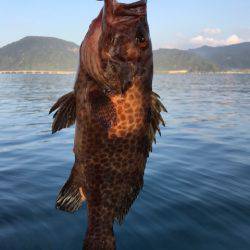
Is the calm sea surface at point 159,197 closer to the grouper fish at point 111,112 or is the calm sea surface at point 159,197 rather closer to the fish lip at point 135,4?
the grouper fish at point 111,112

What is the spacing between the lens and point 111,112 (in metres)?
4.26

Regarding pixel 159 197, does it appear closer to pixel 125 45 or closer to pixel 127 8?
pixel 125 45

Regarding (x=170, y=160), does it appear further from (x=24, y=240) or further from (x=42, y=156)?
(x=24, y=240)

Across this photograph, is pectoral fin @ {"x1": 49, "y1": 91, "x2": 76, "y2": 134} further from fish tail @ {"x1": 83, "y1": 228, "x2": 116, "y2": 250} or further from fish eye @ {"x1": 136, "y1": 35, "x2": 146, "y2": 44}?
fish tail @ {"x1": 83, "y1": 228, "x2": 116, "y2": 250}

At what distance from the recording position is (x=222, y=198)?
9.95m

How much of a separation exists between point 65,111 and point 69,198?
1147mm

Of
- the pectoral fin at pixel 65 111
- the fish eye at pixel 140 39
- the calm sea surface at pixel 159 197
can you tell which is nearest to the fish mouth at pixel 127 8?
the fish eye at pixel 140 39

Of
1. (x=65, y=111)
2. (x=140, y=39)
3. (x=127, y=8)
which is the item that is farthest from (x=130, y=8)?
(x=65, y=111)

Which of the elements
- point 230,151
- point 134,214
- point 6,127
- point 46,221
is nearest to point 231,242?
point 134,214

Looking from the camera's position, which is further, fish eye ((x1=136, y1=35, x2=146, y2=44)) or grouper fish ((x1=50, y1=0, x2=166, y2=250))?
fish eye ((x1=136, y1=35, x2=146, y2=44))

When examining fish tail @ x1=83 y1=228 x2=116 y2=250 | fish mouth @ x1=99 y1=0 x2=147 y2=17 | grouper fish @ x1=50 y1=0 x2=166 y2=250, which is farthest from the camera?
fish tail @ x1=83 y1=228 x2=116 y2=250

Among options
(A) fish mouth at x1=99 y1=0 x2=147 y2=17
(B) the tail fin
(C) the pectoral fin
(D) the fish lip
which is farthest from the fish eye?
(B) the tail fin

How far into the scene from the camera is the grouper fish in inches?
161

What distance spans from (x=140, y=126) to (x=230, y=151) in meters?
11.9
